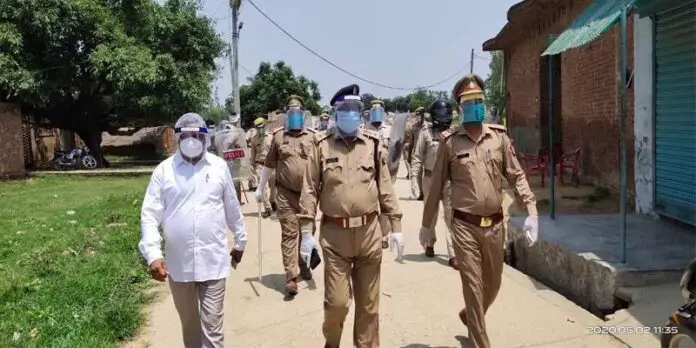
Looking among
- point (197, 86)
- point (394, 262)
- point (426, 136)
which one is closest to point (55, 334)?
point (394, 262)

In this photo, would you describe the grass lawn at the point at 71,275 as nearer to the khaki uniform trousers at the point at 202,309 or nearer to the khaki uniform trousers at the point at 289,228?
the khaki uniform trousers at the point at 202,309

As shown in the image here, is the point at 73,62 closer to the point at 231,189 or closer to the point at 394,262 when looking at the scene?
the point at 394,262

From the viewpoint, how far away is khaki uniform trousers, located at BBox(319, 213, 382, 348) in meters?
4.38

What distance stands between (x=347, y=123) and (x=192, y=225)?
130 cm

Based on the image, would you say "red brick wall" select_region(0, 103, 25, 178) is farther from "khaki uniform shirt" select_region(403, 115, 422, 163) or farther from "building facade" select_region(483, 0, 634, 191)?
"building facade" select_region(483, 0, 634, 191)

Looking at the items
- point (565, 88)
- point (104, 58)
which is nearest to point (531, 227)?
point (565, 88)

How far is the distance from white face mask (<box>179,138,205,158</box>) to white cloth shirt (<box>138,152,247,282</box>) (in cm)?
7

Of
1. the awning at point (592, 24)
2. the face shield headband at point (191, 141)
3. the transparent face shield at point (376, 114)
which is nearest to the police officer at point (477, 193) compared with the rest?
the face shield headband at point (191, 141)

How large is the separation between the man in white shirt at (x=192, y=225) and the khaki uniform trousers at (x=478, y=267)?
1.66 metres

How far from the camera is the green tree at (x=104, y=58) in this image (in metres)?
21.7

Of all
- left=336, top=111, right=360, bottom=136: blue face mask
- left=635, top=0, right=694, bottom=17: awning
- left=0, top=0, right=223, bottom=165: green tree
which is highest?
left=0, top=0, right=223, bottom=165: green tree

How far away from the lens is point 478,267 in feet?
14.7

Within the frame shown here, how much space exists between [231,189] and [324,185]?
2.16ft

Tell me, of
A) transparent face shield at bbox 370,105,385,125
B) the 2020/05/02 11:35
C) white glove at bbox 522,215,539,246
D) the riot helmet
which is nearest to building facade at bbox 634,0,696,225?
the riot helmet
